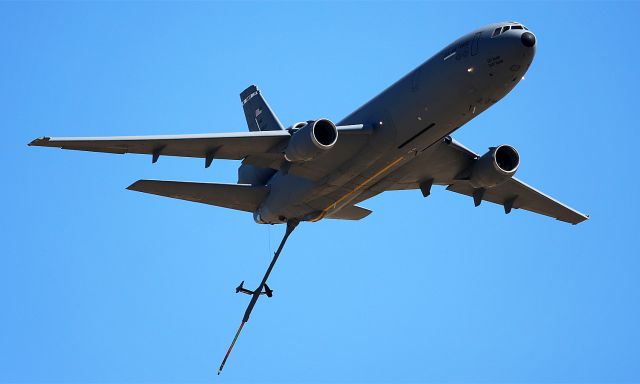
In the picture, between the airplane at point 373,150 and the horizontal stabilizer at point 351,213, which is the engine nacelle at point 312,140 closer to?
the airplane at point 373,150

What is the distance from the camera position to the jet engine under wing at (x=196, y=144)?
3253 centimetres

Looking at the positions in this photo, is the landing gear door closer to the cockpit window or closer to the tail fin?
the cockpit window

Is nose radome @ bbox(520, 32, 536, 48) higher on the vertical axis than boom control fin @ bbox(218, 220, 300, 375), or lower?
higher

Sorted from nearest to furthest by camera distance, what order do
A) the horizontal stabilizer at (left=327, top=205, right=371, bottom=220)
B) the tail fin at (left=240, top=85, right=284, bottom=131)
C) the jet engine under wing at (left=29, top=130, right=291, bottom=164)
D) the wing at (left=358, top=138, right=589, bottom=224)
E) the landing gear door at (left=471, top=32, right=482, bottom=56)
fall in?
the landing gear door at (left=471, top=32, right=482, bottom=56) < the jet engine under wing at (left=29, top=130, right=291, bottom=164) < the wing at (left=358, top=138, right=589, bottom=224) < the horizontal stabilizer at (left=327, top=205, right=371, bottom=220) < the tail fin at (left=240, top=85, right=284, bottom=131)

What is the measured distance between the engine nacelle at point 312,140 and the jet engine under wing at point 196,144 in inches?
44.8

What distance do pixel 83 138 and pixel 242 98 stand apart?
12.2 metres

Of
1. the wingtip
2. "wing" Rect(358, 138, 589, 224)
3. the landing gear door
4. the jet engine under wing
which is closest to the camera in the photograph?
the wingtip

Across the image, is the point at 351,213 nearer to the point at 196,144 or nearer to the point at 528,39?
the point at 196,144

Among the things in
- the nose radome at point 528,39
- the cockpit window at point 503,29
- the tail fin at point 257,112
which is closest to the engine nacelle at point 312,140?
the cockpit window at point 503,29

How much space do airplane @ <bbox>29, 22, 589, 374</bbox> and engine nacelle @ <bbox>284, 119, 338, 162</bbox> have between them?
0.03 meters

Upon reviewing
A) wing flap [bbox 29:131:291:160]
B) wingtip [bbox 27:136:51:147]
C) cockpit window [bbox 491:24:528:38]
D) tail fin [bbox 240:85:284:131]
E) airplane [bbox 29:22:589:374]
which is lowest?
wingtip [bbox 27:136:51:147]

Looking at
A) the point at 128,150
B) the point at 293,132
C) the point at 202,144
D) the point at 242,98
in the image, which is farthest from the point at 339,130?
the point at 242,98

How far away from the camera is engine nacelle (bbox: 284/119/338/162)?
3259 cm

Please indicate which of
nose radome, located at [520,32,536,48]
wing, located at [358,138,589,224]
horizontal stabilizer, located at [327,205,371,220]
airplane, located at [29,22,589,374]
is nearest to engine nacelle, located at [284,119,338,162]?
airplane, located at [29,22,589,374]
